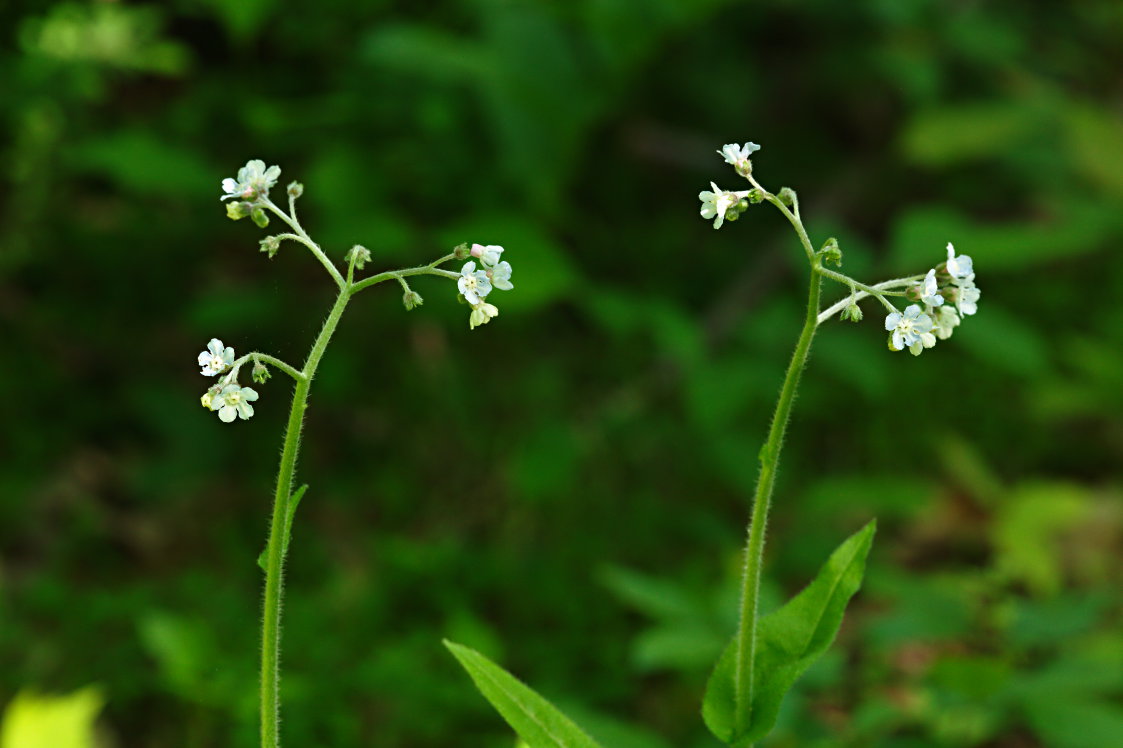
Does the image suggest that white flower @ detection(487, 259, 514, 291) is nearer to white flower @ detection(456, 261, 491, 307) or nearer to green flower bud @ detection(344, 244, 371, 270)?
white flower @ detection(456, 261, 491, 307)

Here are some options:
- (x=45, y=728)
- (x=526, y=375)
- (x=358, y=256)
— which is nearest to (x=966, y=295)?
(x=358, y=256)

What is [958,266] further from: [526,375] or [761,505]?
[526,375]

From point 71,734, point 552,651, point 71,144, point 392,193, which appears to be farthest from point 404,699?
point 71,144

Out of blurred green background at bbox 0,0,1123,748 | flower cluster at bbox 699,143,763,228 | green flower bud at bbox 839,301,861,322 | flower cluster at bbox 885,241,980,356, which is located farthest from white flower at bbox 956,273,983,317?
blurred green background at bbox 0,0,1123,748

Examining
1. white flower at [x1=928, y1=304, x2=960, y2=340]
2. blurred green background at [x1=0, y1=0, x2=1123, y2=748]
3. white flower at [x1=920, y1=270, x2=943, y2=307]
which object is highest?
blurred green background at [x1=0, y1=0, x2=1123, y2=748]

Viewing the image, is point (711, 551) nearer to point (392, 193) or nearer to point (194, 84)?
point (392, 193)
